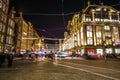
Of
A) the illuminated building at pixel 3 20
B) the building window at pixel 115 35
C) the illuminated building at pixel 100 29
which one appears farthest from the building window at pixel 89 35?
the illuminated building at pixel 3 20

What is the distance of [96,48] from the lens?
70938mm

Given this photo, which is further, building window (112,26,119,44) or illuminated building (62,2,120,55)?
building window (112,26,119,44)

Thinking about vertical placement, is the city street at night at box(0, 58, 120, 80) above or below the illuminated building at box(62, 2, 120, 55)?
below

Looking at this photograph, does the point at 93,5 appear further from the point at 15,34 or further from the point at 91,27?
the point at 15,34

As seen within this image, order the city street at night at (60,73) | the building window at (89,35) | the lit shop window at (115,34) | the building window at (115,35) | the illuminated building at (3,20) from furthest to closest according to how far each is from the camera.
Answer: the lit shop window at (115,34)
the building window at (115,35)
the building window at (89,35)
the illuminated building at (3,20)
the city street at night at (60,73)

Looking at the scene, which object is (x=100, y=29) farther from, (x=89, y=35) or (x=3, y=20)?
(x=3, y=20)

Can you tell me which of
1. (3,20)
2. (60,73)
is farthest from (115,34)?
(60,73)

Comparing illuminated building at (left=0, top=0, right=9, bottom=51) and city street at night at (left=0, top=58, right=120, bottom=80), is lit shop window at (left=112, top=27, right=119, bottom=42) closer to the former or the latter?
illuminated building at (left=0, top=0, right=9, bottom=51)

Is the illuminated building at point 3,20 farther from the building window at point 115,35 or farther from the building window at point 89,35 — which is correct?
the building window at point 115,35

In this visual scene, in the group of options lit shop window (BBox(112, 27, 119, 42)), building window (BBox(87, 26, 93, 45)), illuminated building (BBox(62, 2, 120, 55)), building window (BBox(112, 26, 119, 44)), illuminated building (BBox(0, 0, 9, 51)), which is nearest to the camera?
illuminated building (BBox(0, 0, 9, 51))

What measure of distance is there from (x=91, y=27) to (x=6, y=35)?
42.8 m

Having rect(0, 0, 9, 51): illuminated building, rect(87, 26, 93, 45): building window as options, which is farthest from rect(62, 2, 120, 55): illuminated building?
rect(0, 0, 9, 51): illuminated building

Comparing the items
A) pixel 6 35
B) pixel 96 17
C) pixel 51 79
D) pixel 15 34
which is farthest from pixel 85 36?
pixel 51 79

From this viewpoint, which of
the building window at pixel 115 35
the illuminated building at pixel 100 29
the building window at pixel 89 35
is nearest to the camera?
the illuminated building at pixel 100 29
